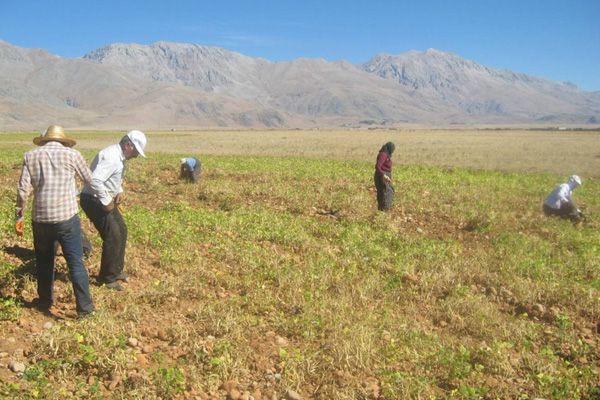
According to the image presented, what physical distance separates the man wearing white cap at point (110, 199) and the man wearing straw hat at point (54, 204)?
0.43 m

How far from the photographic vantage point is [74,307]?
5688mm

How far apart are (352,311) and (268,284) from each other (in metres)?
1.39

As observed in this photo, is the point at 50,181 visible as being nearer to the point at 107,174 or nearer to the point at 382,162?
the point at 107,174

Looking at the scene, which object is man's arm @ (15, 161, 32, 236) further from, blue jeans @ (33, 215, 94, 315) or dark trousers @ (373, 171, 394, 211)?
dark trousers @ (373, 171, 394, 211)

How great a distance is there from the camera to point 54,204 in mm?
4953

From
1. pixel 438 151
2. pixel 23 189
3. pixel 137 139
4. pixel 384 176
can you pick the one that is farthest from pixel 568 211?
pixel 438 151

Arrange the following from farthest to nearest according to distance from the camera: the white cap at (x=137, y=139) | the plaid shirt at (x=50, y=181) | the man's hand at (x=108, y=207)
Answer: the white cap at (x=137, y=139) → the man's hand at (x=108, y=207) → the plaid shirt at (x=50, y=181)

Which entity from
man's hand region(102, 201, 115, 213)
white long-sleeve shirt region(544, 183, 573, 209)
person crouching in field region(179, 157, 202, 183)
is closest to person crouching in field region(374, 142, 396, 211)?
white long-sleeve shirt region(544, 183, 573, 209)

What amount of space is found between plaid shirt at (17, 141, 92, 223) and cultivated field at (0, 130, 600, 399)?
3.70ft

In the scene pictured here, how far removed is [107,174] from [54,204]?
915 millimetres

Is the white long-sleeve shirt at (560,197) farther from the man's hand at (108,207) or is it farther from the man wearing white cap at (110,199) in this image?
the man's hand at (108,207)

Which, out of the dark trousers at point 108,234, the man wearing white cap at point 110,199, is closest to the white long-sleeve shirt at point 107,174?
the man wearing white cap at point 110,199

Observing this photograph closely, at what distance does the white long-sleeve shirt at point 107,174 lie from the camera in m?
5.67

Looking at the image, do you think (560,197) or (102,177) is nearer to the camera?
(102,177)
